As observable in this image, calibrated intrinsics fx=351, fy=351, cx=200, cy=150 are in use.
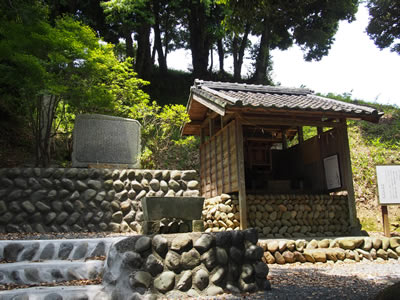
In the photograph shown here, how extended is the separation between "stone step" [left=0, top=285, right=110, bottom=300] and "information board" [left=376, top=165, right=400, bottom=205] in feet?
27.1

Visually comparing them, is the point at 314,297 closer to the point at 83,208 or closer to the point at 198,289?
the point at 198,289

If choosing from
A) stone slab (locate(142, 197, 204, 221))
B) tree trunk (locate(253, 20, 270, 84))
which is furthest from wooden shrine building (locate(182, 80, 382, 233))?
tree trunk (locate(253, 20, 270, 84))

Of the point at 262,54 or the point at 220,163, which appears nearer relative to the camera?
the point at 220,163

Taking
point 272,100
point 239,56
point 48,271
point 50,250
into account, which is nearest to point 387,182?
point 272,100

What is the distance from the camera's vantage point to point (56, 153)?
561 inches

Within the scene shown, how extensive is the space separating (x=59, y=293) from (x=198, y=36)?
78.7 feet

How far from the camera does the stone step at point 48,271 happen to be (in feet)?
17.3

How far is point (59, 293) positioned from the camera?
455 centimetres

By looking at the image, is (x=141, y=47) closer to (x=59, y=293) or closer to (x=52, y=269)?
(x=52, y=269)

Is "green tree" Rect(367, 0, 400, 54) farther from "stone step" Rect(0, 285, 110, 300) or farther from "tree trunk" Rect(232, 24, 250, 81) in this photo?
"stone step" Rect(0, 285, 110, 300)

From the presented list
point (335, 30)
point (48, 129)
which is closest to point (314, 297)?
point (48, 129)

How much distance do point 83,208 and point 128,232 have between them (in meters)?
1.41

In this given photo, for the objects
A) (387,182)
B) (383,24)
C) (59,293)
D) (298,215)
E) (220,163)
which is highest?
(383,24)

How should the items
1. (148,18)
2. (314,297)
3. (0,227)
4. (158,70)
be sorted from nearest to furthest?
(314,297) < (0,227) < (148,18) < (158,70)
